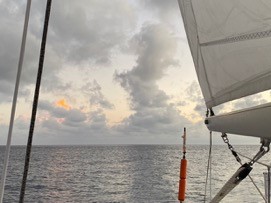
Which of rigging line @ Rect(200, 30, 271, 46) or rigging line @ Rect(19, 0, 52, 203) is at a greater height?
rigging line @ Rect(200, 30, 271, 46)

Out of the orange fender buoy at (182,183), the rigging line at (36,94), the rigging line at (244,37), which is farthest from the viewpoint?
the orange fender buoy at (182,183)

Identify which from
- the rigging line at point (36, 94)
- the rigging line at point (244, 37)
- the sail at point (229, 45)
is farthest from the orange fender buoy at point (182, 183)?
the rigging line at point (36, 94)

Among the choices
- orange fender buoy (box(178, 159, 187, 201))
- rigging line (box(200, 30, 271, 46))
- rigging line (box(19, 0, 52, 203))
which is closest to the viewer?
rigging line (box(200, 30, 271, 46))

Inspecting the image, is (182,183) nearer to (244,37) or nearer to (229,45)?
(229,45)

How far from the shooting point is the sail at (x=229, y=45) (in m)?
2.76

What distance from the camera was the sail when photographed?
2.76 m

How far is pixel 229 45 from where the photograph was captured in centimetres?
317

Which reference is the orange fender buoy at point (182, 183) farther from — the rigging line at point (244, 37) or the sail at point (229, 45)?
the rigging line at point (244, 37)

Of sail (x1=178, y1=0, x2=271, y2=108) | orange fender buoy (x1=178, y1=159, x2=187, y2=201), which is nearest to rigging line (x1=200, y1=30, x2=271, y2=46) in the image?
sail (x1=178, y1=0, x2=271, y2=108)

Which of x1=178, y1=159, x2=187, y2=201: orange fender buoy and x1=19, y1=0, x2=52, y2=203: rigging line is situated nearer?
x1=19, y1=0, x2=52, y2=203: rigging line

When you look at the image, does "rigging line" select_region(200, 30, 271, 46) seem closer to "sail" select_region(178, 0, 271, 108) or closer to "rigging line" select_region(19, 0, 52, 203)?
"sail" select_region(178, 0, 271, 108)

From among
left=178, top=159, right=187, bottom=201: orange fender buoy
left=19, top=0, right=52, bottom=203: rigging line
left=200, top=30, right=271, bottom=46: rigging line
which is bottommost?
left=178, top=159, right=187, bottom=201: orange fender buoy

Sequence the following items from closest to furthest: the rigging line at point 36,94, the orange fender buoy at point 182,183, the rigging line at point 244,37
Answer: the rigging line at point 244,37, the rigging line at point 36,94, the orange fender buoy at point 182,183

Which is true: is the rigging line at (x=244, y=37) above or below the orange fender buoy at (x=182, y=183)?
above
